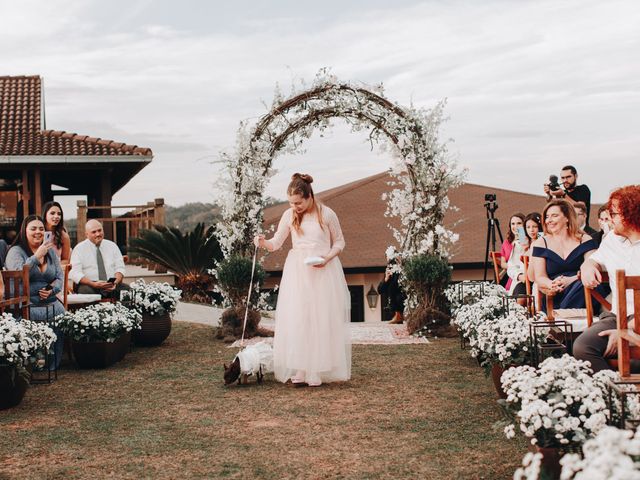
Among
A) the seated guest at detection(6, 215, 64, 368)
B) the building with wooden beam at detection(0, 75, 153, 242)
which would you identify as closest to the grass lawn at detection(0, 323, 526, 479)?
the seated guest at detection(6, 215, 64, 368)

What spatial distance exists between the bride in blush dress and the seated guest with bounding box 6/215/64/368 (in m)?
2.45

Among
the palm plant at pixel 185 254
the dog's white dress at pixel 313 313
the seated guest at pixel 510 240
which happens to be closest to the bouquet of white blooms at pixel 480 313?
the dog's white dress at pixel 313 313

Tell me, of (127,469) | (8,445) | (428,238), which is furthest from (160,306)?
(127,469)

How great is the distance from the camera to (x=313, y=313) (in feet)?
24.5

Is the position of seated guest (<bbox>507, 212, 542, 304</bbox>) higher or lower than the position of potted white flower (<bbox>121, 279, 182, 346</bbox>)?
higher

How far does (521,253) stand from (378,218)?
15829mm

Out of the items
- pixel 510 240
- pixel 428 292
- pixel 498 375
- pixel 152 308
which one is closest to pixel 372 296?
pixel 428 292

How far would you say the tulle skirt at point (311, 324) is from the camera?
7418 mm

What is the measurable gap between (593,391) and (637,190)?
1.42 meters

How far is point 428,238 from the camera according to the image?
37.8 feet

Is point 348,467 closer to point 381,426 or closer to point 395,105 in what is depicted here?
point 381,426

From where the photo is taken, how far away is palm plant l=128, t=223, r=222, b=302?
16.8 meters

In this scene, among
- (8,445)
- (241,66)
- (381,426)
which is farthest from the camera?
(241,66)

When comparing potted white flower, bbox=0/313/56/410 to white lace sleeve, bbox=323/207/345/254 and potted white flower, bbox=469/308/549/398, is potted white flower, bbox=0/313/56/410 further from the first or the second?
potted white flower, bbox=469/308/549/398
